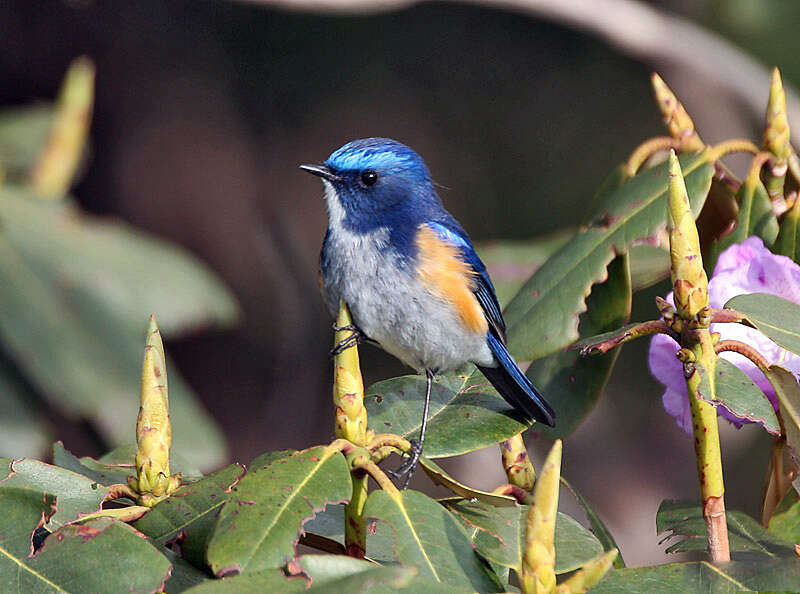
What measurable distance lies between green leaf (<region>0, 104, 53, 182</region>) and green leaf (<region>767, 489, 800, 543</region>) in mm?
2756

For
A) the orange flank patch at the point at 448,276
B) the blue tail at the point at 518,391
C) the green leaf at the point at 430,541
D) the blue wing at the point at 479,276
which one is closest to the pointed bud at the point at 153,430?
the green leaf at the point at 430,541

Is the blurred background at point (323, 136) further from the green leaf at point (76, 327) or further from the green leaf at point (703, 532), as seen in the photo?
the green leaf at point (703, 532)

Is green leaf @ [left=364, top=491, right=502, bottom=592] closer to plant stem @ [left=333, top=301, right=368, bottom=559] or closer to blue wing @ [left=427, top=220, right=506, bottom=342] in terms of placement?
plant stem @ [left=333, top=301, right=368, bottom=559]

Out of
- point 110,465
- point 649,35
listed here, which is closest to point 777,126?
point 110,465

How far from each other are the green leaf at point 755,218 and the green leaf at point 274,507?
892 mm

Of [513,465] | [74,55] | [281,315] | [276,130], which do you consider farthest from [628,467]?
[513,465]

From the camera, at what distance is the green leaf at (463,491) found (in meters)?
1.28

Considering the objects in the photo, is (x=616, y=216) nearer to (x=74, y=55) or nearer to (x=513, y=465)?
(x=513, y=465)

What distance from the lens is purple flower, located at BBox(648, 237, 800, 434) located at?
1533mm

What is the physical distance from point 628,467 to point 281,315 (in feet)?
7.13

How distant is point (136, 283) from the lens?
334 centimetres

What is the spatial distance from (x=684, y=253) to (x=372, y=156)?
119 centimetres

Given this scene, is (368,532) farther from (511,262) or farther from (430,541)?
(511,262)

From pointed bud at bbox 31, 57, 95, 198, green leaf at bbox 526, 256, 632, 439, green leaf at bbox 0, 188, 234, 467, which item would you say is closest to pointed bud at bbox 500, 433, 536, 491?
green leaf at bbox 526, 256, 632, 439
